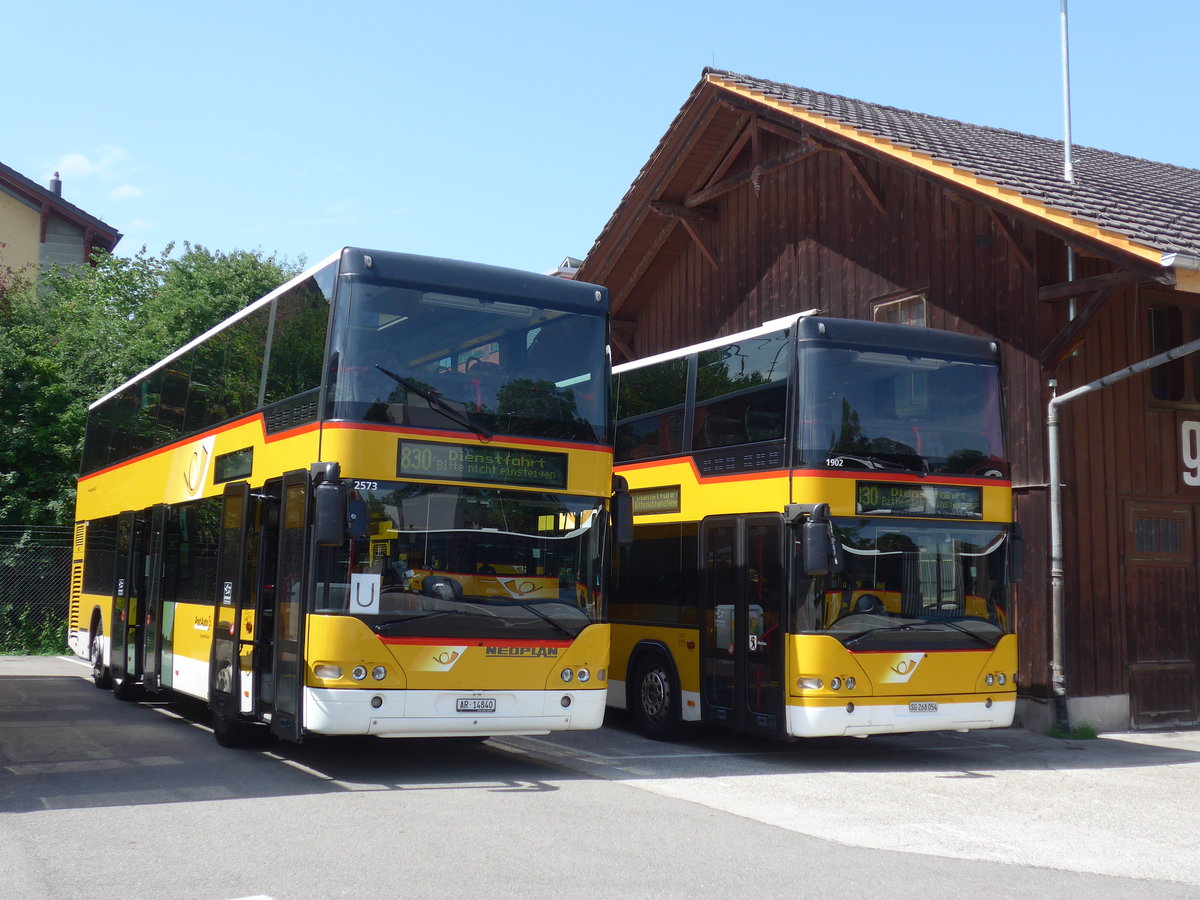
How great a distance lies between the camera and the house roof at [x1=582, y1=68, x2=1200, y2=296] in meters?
13.1

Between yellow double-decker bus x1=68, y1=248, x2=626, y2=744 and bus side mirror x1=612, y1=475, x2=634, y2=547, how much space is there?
0.10 meters

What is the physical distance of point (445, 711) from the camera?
387 inches

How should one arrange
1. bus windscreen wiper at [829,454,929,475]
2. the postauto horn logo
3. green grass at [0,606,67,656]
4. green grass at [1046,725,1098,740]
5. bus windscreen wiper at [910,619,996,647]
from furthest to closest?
green grass at [0,606,67,656], green grass at [1046,725,1098,740], bus windscreen wiper at [910,619,996,647], bus windscreen wiper at [829,454,929,475], the postauto horn logo

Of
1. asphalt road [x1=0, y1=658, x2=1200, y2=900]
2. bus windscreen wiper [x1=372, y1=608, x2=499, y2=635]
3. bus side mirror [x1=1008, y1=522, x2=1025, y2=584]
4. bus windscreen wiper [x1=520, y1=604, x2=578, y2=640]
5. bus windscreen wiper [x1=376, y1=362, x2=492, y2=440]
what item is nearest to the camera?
asphalt road [x1=0, y1=658, x2=1200, y2=900]

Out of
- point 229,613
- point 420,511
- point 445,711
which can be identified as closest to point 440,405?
point 420,511

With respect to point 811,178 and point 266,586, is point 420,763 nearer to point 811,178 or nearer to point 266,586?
point 266,586

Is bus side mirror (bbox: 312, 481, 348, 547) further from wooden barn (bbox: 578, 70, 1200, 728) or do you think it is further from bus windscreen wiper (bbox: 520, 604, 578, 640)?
wooden barn (bbox: 578, 70, 1200, 728)

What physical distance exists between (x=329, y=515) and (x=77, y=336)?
71.0 feet

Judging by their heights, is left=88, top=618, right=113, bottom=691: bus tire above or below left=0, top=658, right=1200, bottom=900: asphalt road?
above

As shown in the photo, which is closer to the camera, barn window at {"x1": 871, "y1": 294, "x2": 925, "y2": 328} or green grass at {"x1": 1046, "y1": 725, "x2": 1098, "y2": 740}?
green grass at {"x1": 1046, "y1": 725, "x2": 1098, "y2": 740}

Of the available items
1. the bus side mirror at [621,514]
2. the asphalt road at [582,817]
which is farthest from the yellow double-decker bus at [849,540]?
the bus side mirror at [621,514]

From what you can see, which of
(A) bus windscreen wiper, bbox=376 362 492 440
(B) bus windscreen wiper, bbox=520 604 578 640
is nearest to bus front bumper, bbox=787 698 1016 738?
(B) bus windscreen wiper, bbox=520 604 578 640

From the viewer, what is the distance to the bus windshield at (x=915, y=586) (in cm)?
1130

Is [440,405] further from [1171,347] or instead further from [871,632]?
[1171,347]
